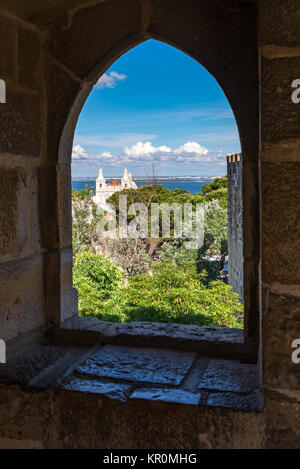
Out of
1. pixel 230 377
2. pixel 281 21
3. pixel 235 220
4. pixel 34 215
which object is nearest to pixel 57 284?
pixel 34 215

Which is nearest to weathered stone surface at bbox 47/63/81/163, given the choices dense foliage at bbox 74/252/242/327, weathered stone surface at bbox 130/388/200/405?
weathered stone surface at bbox 130/388/200/405

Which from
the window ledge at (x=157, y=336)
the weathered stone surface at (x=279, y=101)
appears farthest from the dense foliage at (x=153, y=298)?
the weathered stone surface at (x=279, y=101)

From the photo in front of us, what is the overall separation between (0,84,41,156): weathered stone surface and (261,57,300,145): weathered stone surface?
0.87 metres

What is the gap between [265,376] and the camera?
1100mm

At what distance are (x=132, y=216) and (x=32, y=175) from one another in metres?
13.4

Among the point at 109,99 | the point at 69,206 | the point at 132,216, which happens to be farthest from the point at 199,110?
the point at 69,206

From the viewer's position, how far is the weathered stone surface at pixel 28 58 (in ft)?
4.96

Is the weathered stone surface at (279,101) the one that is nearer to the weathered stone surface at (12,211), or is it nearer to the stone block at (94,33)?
the stone block at (94,33)

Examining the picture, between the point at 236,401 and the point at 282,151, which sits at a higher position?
the point at 282,151

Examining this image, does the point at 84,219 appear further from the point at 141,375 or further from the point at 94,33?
the point at 141,375

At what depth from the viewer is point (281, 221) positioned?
41.6 inches

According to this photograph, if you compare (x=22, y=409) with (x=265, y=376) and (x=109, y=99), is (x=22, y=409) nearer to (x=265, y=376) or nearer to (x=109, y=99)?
(x=265, y=376)

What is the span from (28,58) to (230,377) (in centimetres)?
131
